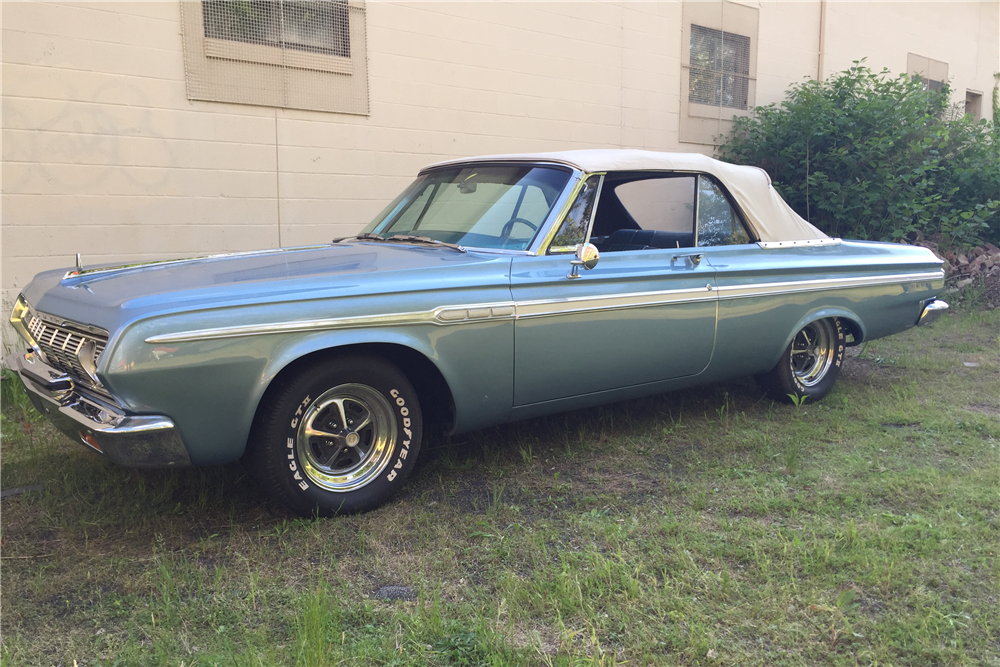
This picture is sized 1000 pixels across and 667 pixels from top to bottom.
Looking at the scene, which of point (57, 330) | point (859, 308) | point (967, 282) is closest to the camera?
point (57, 330)

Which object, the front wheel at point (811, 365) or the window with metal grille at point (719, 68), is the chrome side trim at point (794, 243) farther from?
the window with metal grille at point (719, 68)

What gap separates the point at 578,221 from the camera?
3805mm

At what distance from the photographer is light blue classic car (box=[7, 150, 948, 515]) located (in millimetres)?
2777

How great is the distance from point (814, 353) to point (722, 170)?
1.39 metres

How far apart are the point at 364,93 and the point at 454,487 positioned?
14.0 feet

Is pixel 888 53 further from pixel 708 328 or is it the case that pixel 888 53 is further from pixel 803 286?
pixel 708 328

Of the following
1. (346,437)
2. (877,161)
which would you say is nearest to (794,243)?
(346,437)

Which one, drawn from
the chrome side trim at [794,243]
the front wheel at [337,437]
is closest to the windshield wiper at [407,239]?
the front wheel at [337,437]

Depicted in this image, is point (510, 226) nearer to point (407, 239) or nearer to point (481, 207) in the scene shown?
point (481, 207)

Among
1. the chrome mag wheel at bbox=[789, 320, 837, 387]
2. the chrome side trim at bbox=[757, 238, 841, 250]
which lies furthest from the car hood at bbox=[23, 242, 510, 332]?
the chrome mag wheel at bbox=[789, 320, 837, 387]

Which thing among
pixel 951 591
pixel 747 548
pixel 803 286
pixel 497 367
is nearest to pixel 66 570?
pixel 497 367

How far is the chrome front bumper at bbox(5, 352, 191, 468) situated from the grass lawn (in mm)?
397

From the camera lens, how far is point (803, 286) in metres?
4.59

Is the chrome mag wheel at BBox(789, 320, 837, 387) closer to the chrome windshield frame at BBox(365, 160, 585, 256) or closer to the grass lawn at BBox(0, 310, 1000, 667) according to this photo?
the grass lawn at BBox(0, 310, 1000, 667)
